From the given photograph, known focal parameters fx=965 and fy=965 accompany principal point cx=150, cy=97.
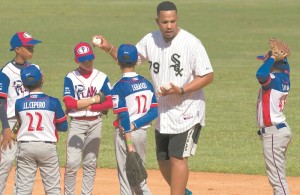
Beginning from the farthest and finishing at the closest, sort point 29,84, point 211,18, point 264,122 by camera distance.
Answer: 1. point 211,18
2. point 264,122
3. point 29,84

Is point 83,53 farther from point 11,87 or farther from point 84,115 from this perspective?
point 11,87

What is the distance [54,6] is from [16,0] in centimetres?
319

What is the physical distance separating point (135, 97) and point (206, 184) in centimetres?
341

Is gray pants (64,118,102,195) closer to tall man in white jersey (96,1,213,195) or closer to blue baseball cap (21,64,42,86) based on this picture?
tall man in white jersey (96,1,213,195)

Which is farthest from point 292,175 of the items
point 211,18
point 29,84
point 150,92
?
point 211,18

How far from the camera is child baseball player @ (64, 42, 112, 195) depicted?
10688 mm

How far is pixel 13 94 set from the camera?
34.9 feet

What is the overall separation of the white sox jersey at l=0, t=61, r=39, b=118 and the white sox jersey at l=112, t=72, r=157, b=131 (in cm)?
133

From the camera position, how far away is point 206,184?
12.8m

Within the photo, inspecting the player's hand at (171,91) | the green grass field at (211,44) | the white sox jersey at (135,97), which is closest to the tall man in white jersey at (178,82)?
the player's hand at (171,91)

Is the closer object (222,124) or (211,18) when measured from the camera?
(222,124)

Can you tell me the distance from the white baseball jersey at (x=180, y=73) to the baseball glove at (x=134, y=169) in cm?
64

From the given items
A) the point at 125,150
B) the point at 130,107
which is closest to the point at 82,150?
the point at 125,150

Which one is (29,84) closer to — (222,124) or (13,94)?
(13,94)
